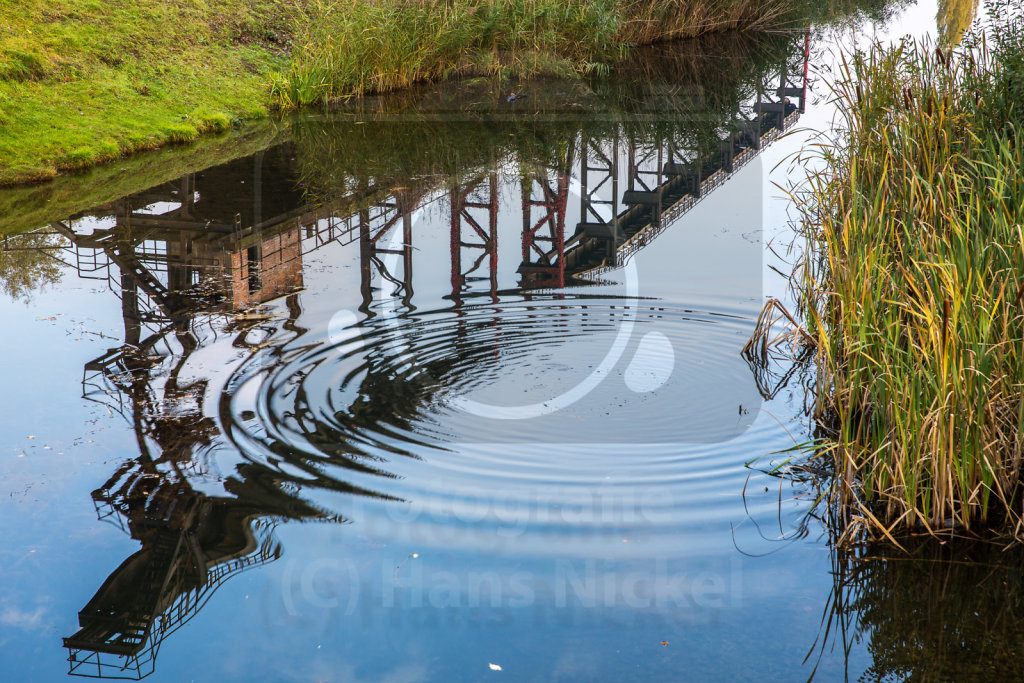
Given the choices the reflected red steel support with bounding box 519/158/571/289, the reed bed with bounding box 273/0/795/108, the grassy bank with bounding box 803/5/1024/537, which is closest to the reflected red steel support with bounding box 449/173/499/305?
the reflected red steel support with bounding box 519/158/571/289

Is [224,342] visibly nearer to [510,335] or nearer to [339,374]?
[339,374]

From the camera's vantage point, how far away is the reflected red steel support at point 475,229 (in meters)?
10.2

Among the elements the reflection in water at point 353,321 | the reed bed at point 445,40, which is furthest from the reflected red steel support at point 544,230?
the reed bed at point 445,40

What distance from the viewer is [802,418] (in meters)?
7.06

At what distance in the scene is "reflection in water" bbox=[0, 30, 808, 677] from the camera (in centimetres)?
589

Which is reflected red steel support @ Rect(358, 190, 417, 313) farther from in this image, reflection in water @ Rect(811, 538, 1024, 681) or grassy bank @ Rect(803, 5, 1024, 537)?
reflection in water @ Rect(811, 538, 1024, 681)

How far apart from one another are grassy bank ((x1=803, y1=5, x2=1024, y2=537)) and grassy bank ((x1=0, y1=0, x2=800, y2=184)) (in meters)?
10.8

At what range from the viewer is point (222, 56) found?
18969 millimetres

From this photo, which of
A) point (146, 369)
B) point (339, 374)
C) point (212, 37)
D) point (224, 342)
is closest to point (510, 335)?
point (339, 374)

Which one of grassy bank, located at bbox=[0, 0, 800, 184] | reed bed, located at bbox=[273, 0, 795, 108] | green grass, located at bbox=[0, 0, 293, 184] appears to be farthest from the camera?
reed bed, located at bbox=[273, 0, 795, 108]

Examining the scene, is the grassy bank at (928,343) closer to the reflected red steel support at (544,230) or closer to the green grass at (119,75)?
the reflected red steel support at (544,230)

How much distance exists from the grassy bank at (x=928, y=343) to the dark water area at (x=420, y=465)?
0.34 metres

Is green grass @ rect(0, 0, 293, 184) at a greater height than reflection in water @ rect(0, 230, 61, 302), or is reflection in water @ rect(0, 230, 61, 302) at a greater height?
green grass @ rect(0, 0, 293, 184)

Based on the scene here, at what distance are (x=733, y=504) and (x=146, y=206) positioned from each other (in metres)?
8.94
